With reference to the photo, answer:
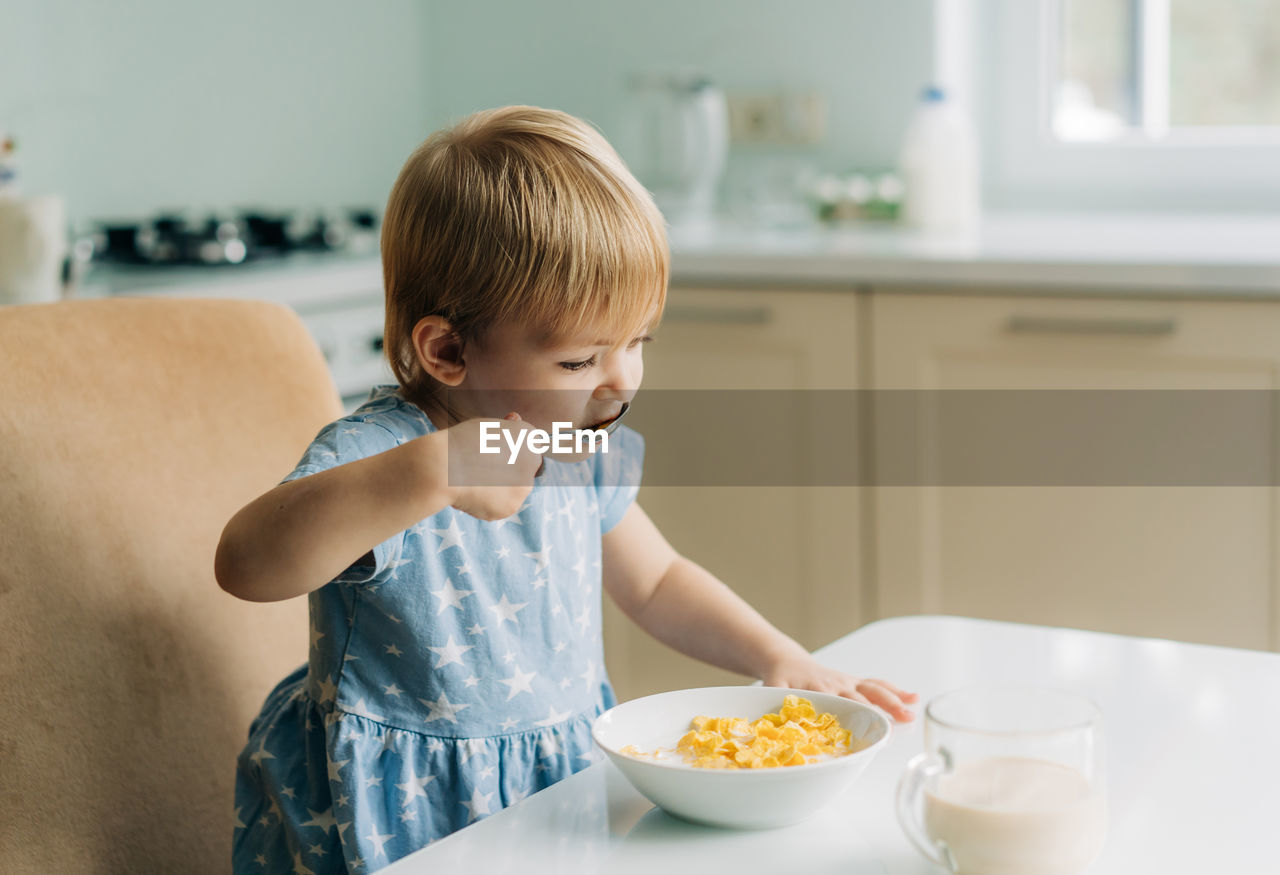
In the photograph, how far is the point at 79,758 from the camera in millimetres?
859

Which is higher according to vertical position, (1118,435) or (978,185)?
(978,185)

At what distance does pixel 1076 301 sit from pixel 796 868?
1.34 meters

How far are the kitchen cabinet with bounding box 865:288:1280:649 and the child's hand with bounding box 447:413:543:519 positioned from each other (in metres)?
1.26

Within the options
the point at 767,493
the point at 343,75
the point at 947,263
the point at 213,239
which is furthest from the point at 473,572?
the point at 343,75

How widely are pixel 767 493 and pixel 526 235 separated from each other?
1.28 meters

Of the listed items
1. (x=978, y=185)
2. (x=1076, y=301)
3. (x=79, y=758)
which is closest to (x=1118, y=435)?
(x=1076, y=301)

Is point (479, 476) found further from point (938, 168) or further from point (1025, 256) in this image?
point (938, 168)

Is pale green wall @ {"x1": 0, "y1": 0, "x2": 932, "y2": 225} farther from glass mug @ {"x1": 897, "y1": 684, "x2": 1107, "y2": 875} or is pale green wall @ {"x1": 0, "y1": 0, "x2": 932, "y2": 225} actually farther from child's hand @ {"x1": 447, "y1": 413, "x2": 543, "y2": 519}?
glass mug @ {"x1": 897, "y1": 684, "x2": 1107, "y2": 875}

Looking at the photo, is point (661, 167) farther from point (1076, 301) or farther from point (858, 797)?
point (858, 797)

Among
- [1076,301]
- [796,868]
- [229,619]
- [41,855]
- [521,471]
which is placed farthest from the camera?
[1076,301]

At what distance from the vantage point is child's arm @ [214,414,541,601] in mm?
690

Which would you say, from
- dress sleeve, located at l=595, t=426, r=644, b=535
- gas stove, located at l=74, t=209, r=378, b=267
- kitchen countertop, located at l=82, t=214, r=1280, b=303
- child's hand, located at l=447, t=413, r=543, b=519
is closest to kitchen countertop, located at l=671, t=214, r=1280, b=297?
kitchen countertop, located at l=82, t=214, r=1280, b=303

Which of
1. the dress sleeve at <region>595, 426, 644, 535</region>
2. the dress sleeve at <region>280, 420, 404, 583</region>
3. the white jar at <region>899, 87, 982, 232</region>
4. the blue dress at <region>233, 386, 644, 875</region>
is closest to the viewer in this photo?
the dress sleeve at <region>280, 420, 404, 583</region>

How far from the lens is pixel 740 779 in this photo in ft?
1.92
